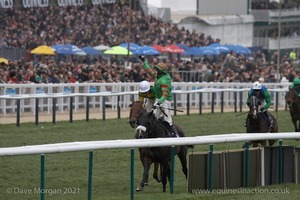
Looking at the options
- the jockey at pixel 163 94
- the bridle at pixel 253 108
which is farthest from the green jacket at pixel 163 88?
the bridle at pixel 253 108

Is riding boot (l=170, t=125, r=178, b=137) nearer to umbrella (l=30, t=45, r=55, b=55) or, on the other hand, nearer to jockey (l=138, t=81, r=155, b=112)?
jockey (l=138, t=81, r=155, b=112)

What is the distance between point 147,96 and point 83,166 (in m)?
2.11

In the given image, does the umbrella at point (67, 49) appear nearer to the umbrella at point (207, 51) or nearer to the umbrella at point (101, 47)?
the umbrella at point (101, 47)

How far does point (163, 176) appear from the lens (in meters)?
14.4

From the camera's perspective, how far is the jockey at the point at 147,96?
15406 millimetres

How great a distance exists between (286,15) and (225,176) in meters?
43.8

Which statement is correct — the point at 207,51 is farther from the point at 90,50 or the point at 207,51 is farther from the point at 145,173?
the point at 145,173

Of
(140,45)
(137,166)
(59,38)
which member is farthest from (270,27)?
(137,166)

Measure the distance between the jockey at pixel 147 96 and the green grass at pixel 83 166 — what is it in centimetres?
122

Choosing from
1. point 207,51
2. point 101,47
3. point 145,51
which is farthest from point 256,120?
point 207,51

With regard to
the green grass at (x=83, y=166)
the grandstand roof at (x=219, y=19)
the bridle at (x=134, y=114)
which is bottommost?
the green grass at (x=83, y=166)

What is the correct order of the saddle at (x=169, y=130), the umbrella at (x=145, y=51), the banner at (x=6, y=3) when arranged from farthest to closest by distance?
the umbrella at (x=145, y=51) → the banner at (x=6, y=3) → the saddle at (x=169, y=130)

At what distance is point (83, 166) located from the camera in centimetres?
1684

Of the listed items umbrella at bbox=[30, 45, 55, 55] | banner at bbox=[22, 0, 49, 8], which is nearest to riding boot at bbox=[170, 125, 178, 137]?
umbrella at bbox=[30, 45, 55, 55]
